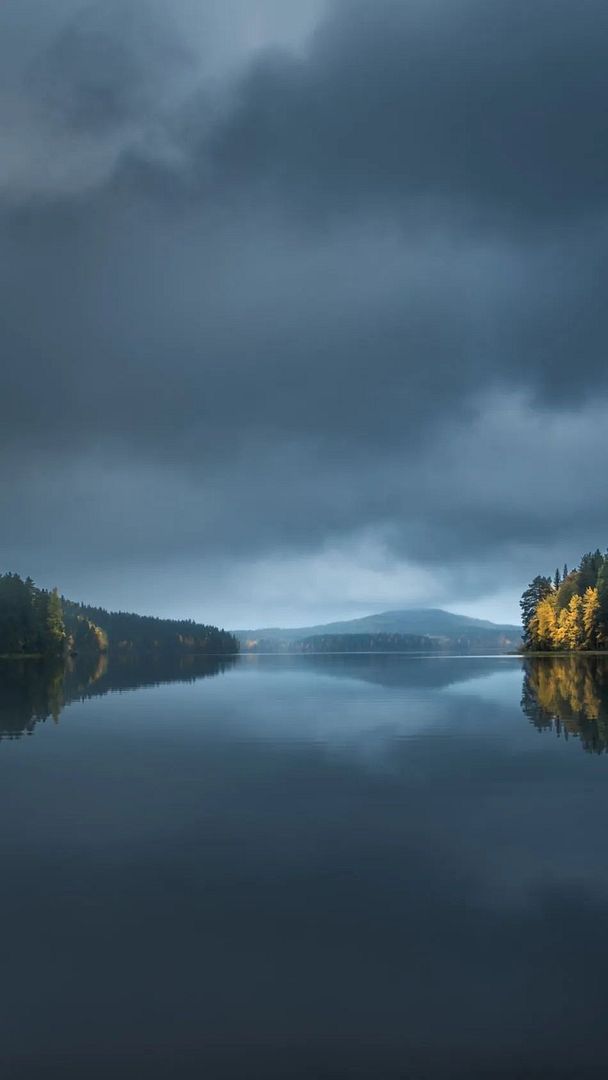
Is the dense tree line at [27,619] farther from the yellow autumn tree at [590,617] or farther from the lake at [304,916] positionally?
the lake at [304,916]

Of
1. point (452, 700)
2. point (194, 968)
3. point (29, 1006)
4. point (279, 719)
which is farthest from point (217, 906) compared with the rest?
point (452, 700)

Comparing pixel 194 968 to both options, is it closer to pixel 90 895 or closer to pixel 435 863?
pixel 90 895

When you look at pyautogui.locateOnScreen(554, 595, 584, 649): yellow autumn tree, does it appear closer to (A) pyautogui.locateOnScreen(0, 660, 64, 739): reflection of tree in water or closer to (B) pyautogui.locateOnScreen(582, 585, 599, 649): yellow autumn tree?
(B) pyautogui.locateOnScreen(582, 585, 599, 649): yellow autumn tree

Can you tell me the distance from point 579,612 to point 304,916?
161 meters

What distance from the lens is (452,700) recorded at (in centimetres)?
6431

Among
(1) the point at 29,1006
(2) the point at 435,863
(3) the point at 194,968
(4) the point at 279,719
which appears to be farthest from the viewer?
(4) the point at 279,719

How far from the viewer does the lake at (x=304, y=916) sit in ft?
34.6

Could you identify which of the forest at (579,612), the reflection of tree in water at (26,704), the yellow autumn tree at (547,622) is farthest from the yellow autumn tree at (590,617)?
the reflection of tree in water at (26,704)

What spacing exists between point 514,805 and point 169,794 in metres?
10.8

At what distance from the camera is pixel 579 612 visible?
166000mm

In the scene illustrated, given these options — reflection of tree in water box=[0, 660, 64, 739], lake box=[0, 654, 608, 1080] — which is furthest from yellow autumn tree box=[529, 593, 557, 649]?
lake box=[0, 654, 608, 1080]

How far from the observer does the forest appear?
157250mm

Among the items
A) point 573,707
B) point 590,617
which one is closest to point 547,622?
point 590,617

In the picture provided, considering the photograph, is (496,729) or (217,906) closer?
(217,906)
